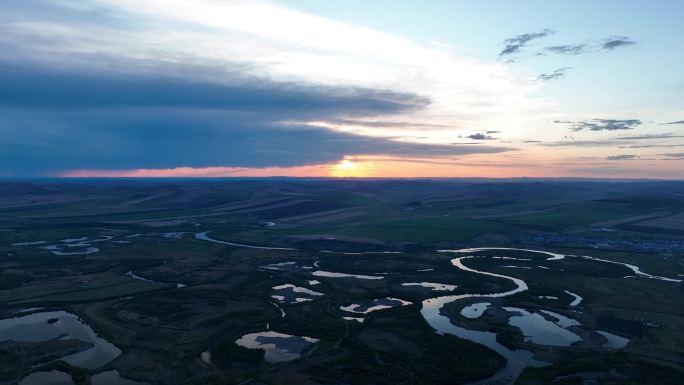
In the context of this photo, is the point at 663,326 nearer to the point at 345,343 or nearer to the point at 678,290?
the point at 678,290

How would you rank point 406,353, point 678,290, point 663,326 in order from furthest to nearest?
1. point 678,290
2. point 663,326
3. point 406,353

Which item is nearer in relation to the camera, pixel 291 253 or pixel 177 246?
pixel 291 253

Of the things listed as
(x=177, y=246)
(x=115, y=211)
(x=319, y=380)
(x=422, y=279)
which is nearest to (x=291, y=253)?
(x=177, y=246)

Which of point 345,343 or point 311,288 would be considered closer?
point 345,343

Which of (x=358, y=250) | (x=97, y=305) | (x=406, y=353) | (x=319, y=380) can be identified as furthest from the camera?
(x=358, y=250)

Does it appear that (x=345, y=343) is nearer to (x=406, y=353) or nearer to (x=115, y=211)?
(x=406, y=353)

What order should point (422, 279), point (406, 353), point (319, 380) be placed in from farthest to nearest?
1. point (422, 279)
2. point (406, 353)
3. point (319, 380)

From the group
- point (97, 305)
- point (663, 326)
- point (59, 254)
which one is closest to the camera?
point (663, 326)

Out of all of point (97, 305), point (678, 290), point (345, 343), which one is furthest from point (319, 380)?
point (678, 290)
